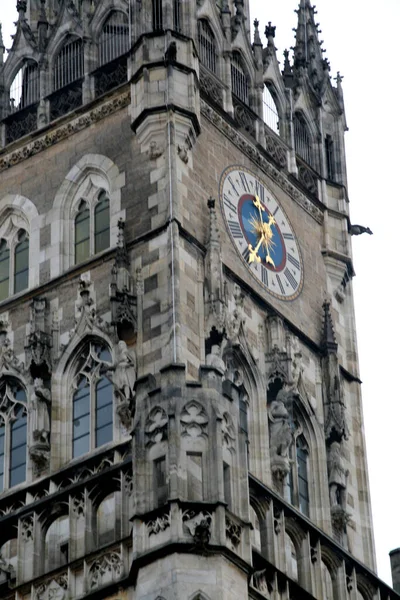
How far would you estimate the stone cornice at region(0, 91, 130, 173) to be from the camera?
46438 mm

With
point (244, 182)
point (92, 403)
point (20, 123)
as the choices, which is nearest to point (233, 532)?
point (92, 403)

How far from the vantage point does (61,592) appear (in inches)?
1566

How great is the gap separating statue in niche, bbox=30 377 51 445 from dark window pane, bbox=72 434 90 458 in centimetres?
53

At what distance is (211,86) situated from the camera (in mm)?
47219

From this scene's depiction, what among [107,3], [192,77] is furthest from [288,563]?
[107,3]

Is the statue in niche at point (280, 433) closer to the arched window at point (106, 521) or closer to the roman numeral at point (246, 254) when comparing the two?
the roman numeral at point (246, 254)

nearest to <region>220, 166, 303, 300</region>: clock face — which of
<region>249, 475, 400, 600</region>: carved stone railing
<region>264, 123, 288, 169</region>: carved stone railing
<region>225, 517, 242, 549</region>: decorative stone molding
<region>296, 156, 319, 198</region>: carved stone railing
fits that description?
<region>264, 123, 288, 169</region>: carved stone railing

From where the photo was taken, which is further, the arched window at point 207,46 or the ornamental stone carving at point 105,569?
the arched window at point 207,46

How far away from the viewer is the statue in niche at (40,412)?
4278 centimetres

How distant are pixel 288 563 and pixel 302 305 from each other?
6.61 metres

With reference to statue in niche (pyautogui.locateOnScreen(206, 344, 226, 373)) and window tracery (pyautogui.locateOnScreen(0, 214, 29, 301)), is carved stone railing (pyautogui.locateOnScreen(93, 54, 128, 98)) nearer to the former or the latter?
window tracery (pyautogui.locateOnScreen(0, 214, 29, 301))

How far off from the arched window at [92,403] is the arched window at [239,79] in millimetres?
7487

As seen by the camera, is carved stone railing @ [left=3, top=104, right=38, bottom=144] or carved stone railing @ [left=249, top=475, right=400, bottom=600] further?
carved stone railing @ [left=3, top=104, right=38, bottom=144]

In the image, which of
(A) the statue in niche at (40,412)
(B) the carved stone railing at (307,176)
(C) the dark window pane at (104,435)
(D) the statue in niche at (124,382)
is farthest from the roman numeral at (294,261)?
(C) the dark window pane at (104,435)
